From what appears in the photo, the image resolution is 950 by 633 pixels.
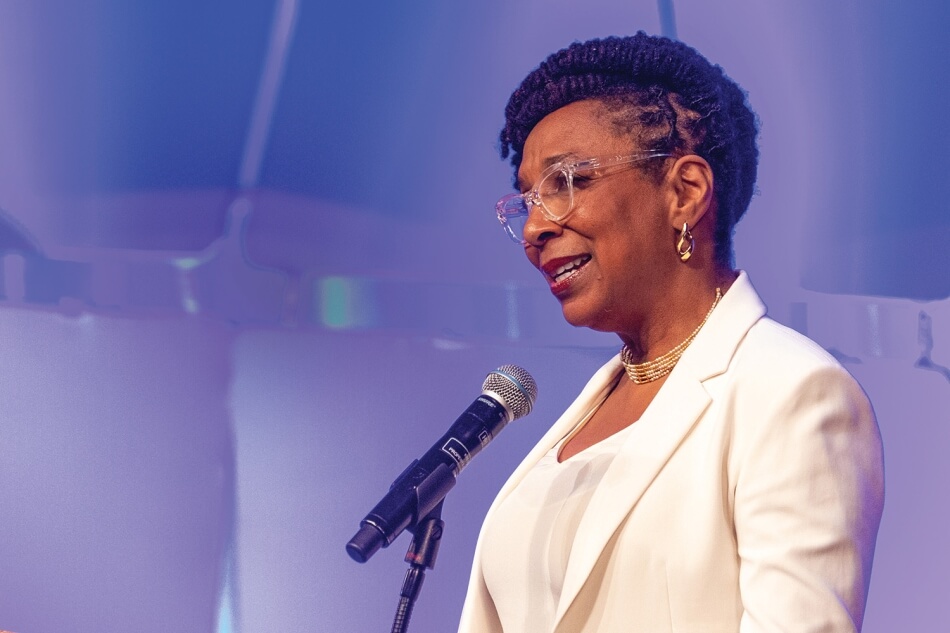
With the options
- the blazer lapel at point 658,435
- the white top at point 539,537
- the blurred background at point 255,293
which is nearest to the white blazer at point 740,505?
the blazer lapel at point 658,435

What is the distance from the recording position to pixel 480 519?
278cm

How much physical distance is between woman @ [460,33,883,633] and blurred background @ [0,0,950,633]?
2.98 feet

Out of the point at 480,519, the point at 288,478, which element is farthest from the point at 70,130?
the point at 480,519

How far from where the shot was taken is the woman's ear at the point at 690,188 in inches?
64.1

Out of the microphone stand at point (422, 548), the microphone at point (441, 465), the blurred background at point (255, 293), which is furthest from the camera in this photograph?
the blurred background at point (255, 293)

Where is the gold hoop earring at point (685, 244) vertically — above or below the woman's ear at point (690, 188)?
below

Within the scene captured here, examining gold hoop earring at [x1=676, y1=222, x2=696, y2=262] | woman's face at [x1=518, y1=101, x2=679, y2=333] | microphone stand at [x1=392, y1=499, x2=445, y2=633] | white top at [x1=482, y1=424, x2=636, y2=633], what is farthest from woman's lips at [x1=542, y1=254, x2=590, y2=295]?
microphone stand at [x1=392, y1=499, x2=445, y2=633]

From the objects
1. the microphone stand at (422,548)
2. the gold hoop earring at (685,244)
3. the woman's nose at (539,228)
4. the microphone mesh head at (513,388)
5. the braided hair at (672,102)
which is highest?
the braided hair at (672,102)

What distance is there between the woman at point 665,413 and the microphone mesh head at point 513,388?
13 centimetres

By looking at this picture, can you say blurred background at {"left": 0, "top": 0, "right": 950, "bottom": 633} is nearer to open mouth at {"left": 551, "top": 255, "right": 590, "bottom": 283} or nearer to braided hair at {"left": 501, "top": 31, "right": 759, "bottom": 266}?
braided hair at {"left": 501, "top": 31, "right": 759, "bottom": 266}

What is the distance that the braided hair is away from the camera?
165 centimetres

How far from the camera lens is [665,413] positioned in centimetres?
147

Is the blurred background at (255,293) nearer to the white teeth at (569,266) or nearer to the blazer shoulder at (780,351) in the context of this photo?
the white teeth at (569,266)

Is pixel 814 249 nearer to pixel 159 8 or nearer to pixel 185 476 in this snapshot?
A: pixel 185 476
